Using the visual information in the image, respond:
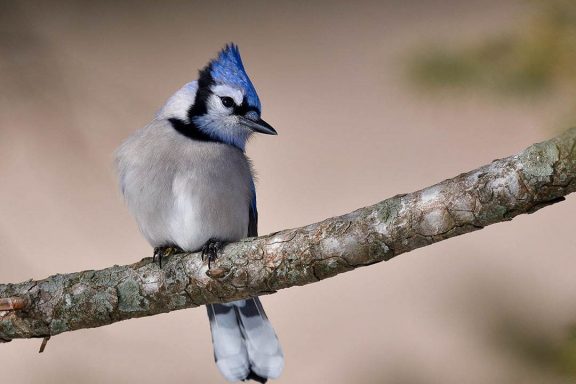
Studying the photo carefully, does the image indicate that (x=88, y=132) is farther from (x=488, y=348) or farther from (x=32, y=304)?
(x=488, y=348)

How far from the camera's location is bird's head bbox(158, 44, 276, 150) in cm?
145

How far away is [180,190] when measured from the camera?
1347 mm

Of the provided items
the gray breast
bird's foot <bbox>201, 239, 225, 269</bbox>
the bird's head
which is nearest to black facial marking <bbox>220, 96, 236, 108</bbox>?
the bird's head

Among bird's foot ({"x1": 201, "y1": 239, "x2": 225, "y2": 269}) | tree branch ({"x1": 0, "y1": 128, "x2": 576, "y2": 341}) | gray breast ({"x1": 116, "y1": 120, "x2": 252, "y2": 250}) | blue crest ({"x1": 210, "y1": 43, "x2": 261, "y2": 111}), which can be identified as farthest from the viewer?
blue crest ({"x1": 210, "y1": 43, "x2": 261, "y2": 111})

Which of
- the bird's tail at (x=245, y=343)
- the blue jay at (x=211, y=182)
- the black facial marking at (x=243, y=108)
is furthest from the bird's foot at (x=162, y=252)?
the black facial marking at (x=243, y=108)

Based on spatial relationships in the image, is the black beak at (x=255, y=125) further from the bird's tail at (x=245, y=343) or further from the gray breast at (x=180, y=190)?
the bird's tail at (x=245, y=343)

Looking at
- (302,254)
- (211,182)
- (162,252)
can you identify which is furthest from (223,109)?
(302,254)

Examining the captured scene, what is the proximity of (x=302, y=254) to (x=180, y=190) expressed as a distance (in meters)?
0.48

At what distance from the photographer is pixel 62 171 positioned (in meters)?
1.33

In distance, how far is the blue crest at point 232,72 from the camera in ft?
4.74

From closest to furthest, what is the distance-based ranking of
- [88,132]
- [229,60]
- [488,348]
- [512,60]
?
[512,60] → [488,348] → [88,132] → [229,60]

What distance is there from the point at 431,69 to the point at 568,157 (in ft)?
0.64

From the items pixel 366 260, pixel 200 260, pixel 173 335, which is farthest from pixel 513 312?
pixel 173 335

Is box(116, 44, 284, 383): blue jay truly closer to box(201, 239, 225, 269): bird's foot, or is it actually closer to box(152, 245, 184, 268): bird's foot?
box(152, 245, 184, 268): bird's foot
